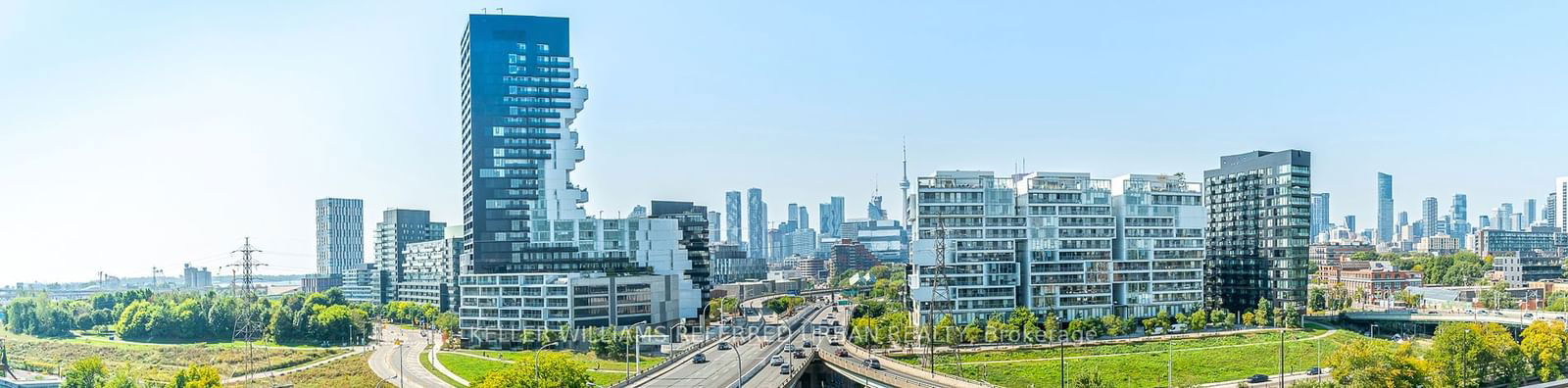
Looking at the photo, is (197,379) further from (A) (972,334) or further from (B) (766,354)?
(A) (972,334)

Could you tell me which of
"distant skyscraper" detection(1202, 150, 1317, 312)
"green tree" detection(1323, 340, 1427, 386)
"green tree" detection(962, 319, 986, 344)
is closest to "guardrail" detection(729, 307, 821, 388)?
"green tree" detection(962, 319, 986, 344)

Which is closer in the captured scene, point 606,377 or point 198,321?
point 606,377

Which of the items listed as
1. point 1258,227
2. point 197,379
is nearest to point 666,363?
point 197,379

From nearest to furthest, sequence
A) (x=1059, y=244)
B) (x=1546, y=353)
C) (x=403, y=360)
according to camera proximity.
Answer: (x=1546, y=353) < (x=403, y=360) < (x=1059, y=244)

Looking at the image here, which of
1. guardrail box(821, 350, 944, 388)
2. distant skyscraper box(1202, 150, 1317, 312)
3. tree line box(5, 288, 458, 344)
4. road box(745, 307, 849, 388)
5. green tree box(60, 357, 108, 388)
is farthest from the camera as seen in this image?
distant skyscraper box(1202, 150, 1317, 312)

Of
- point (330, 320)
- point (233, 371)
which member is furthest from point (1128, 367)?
point (330, 320)

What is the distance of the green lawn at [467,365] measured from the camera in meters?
83.2

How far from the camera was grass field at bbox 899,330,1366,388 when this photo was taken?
75.9 meters

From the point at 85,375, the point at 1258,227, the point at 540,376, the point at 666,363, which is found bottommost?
the point at 85,375

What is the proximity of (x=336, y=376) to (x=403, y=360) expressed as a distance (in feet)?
35.2

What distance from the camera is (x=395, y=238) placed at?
17550 centimetres

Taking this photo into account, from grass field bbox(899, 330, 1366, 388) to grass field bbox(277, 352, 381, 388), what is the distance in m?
42.4

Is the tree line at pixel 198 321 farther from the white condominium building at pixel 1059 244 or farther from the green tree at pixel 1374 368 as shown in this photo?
the green tree at pixel 1374 368

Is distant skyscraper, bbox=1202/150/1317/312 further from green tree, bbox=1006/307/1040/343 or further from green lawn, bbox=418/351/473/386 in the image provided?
green lawn, bbox=418/351/473/386
